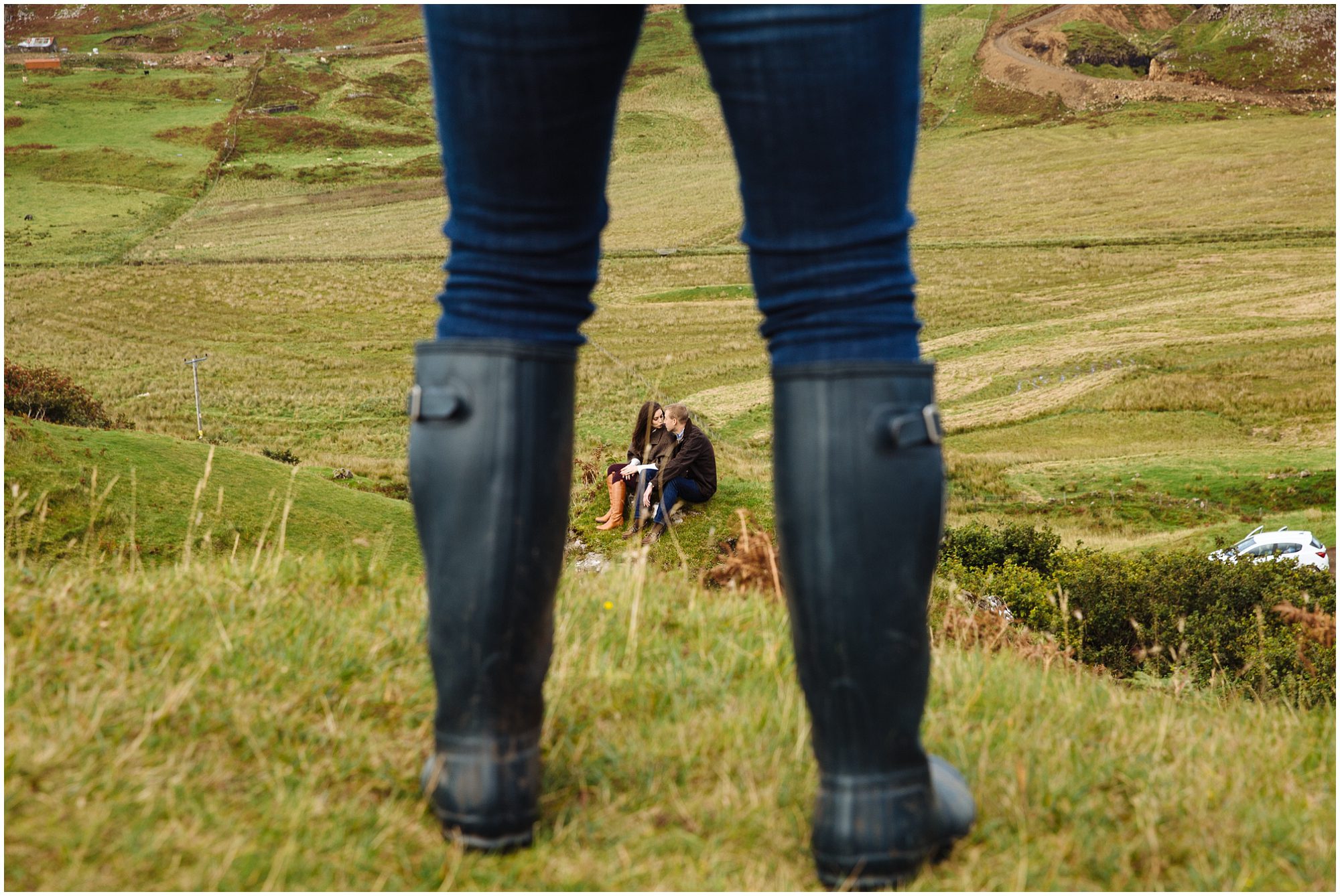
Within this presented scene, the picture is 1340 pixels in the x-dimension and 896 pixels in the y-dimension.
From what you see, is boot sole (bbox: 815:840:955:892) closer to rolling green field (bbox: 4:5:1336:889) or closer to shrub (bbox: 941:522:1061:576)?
rolling green field (bbox: 4:5:1336:889)

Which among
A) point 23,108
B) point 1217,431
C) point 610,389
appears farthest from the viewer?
point 23,108

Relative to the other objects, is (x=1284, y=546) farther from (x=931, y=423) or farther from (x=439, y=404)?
(x=439, y=404)

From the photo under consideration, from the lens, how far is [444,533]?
5.72 feet

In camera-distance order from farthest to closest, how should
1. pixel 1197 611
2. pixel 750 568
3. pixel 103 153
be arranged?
pixel 103 153, pixel 1197 611, pixel 750 568

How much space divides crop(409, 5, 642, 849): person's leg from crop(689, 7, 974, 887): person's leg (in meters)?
0.28

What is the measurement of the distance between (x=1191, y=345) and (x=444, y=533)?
3794 centimetres

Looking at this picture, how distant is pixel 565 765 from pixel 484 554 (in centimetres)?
51

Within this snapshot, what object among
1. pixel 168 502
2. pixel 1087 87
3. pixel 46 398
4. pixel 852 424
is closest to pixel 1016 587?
pixel 168 502

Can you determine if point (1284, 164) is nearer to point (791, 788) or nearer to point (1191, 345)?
point (1191, 345)

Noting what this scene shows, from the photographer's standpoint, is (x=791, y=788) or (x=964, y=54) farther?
(x=964, y=54)

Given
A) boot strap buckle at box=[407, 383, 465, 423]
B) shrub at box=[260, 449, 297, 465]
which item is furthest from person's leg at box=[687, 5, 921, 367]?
shrub at box=[260, 449, 297, 465]

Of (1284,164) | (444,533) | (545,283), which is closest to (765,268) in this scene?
(545,283)

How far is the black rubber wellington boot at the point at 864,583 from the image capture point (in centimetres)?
163

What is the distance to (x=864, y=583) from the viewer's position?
5.36ft
